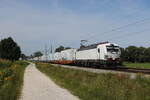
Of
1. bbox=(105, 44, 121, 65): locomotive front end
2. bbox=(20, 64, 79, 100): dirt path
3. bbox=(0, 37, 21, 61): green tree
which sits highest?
bbox=(0, 37, 21, 61): green tree

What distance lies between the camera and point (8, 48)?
57500 millimetres

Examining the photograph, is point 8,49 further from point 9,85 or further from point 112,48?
point 9,85

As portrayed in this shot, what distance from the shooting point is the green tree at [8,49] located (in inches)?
2232

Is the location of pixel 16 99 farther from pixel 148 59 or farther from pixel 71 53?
pixel 148 59

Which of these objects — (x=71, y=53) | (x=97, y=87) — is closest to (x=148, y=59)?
(x=71, y=53)

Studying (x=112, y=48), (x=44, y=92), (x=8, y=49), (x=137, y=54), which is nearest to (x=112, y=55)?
(x=112, y=48)

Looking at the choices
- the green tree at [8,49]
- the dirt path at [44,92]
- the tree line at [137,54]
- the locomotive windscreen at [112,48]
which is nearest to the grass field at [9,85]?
the dirt path at [44,92]

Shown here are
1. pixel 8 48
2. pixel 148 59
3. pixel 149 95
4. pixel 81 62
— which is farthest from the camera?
pixel 148 59

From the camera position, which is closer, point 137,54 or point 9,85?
point 9,85

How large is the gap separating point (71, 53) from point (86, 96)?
40.7 m

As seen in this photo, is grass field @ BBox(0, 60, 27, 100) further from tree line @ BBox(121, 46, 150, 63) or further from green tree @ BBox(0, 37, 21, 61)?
tree line @ BBox(121, 46, 150, 63)

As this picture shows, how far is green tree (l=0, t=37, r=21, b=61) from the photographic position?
5669 centimetres

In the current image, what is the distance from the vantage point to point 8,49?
5759 cm

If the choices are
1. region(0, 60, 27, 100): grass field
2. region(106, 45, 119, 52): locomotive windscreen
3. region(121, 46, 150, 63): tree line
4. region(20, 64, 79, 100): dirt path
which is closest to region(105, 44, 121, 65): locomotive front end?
region(106, 45, 119, 52): locomotive windscreen
